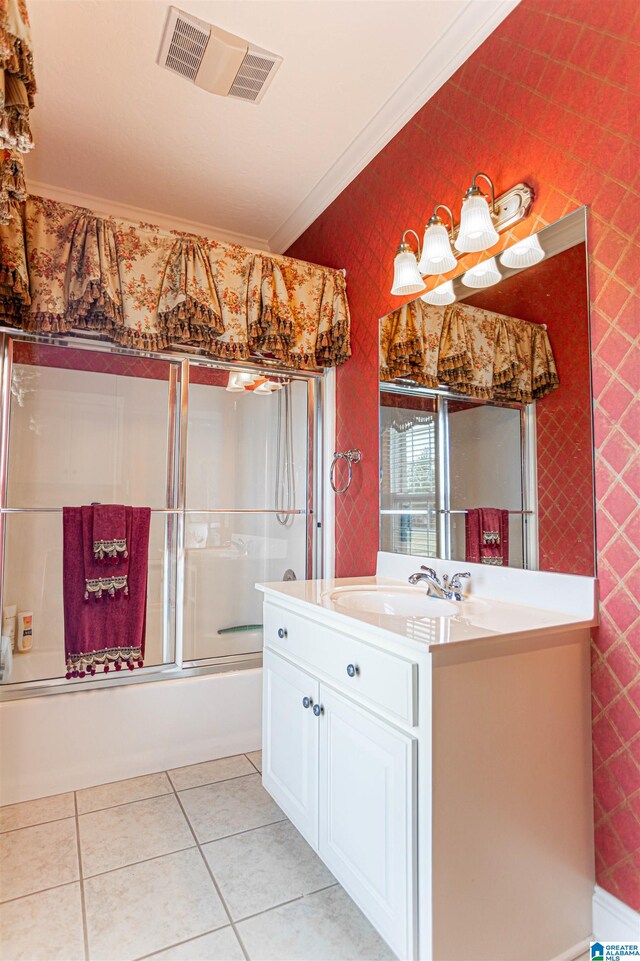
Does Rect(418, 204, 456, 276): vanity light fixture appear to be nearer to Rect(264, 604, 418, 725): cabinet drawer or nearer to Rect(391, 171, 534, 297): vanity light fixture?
Rect(391, 171, 534, 297): vanity light fixture

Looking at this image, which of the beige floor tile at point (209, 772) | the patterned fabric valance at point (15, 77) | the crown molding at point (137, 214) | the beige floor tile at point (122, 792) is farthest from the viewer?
the crown molding at point (137, 214)

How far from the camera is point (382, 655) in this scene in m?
1.29

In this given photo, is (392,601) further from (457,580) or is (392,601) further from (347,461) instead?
(347,461)

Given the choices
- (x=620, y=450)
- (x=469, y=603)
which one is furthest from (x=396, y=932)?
(x=620, y=450)

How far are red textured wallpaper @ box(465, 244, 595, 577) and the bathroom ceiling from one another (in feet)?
3.02

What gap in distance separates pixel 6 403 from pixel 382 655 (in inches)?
73.0

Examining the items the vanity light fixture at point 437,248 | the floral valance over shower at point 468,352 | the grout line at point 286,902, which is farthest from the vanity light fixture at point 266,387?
the grout line at point 286,902

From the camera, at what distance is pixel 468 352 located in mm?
1806

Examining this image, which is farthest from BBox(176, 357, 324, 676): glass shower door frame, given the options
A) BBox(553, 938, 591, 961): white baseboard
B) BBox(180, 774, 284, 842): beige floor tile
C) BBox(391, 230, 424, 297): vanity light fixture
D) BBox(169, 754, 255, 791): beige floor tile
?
BBox(553, 938, 591, 961): white baseboard

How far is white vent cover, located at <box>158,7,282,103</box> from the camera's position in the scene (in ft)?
5.75

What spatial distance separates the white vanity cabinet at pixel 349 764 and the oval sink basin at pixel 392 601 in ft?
0.62

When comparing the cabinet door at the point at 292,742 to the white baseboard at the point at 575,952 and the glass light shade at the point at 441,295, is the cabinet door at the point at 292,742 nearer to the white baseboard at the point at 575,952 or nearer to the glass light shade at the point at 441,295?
the white baseboard at the point at 575,952

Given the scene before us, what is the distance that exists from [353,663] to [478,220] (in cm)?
138

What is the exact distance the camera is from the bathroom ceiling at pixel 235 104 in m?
1.71
